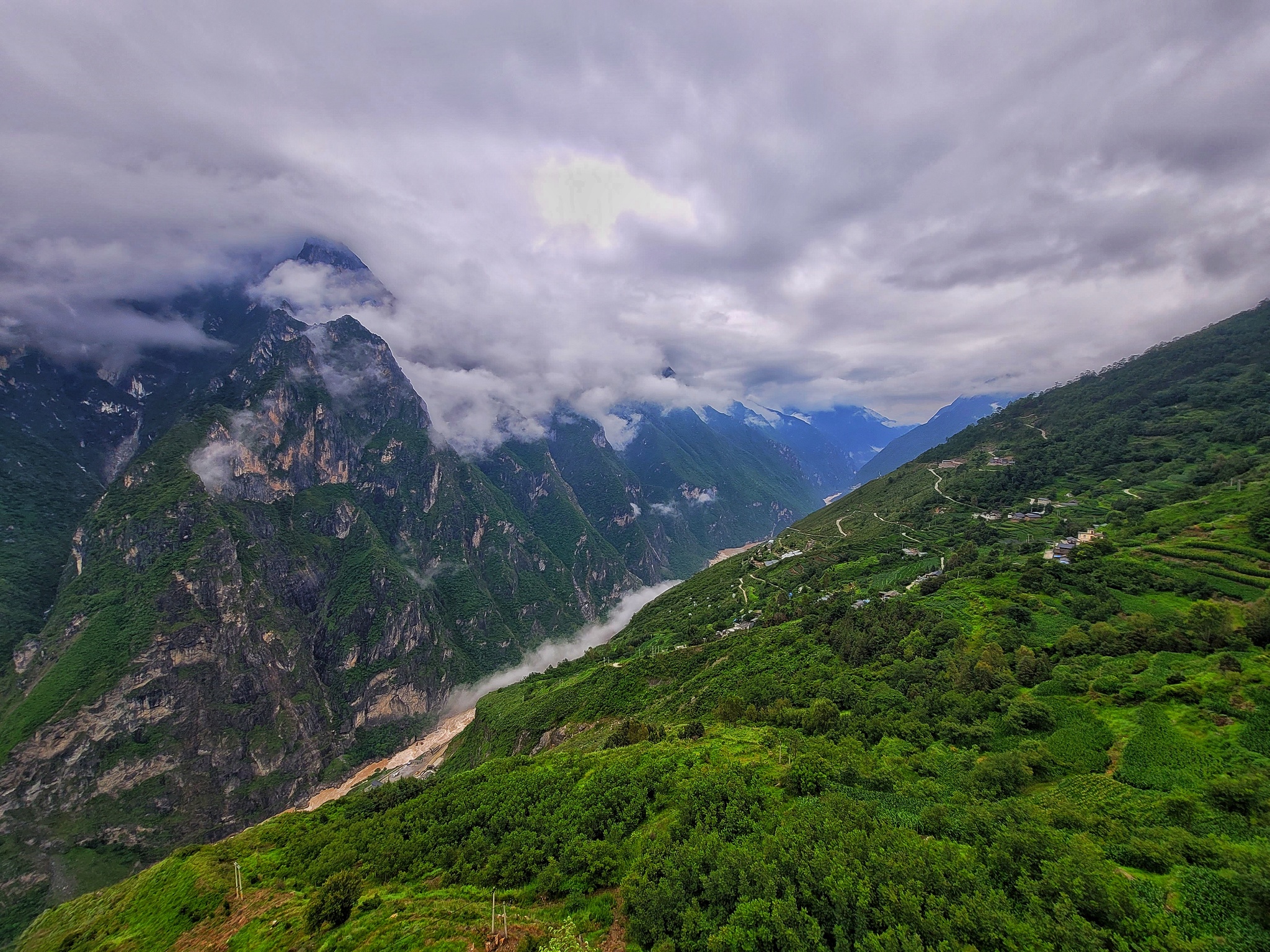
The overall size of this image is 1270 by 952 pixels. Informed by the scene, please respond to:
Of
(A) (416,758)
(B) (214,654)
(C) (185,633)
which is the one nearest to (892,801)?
(A) (416,758)

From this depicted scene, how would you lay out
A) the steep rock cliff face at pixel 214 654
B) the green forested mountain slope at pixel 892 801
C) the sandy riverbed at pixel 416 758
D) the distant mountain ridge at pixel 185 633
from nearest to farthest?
the green forested mountain slope at pixel 892 801, the steep rock cliff face at pixel 214 654, the distant mountain ridge at pixel 185 633, the sandy riverbed at pixel 416 758

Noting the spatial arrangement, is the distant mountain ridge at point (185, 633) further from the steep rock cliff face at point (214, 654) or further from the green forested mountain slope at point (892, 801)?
the green forested mountain slope at point (892, 801)

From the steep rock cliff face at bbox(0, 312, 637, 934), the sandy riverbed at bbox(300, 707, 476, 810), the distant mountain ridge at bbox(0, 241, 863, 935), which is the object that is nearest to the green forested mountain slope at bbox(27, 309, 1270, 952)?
the sandy riverbed at bbox(300, 707, 476, 810)

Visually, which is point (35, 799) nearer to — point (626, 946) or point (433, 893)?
point (433, 893)

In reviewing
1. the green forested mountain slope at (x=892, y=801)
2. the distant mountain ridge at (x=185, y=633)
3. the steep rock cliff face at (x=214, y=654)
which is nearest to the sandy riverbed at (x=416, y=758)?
the distant mountain ridge at (x=185, y=633)

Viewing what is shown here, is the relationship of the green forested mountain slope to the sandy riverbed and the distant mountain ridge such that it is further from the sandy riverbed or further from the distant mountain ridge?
the distant mountain ridge

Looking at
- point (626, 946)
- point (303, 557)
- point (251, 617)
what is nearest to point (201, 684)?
point (251, 617)
